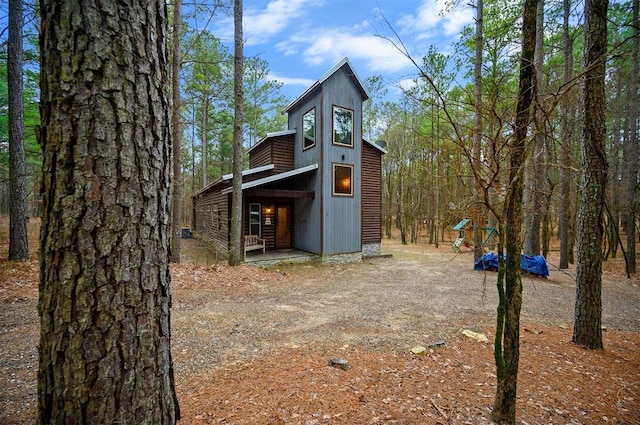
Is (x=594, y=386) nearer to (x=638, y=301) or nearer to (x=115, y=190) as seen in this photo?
(x=115, y=190)

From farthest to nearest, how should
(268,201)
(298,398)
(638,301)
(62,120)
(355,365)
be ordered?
1. (268,201)
2. (638,301)
3. (355,365)
4. (298,398)
5. (62,120)

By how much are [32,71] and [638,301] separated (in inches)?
867

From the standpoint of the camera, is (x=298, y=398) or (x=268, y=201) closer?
(x=298, y=398)

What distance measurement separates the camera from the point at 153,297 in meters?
1.19

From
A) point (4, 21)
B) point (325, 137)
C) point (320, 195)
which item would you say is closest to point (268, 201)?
point (320, 195)

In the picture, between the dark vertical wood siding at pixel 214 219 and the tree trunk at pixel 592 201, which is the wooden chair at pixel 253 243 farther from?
the tree trunk at pixel 592 201

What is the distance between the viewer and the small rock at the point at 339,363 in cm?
305

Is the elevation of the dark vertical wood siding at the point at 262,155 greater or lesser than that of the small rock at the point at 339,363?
greater

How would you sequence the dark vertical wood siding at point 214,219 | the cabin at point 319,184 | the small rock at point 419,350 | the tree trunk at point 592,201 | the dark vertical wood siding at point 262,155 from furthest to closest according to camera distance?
the dark vertical wood siding at point 262,155 < the dark vertical wood siding at point 214,219 < the cabin at point 319,184 < the tree trunk at point 592,201 < the small rock at point 419,350

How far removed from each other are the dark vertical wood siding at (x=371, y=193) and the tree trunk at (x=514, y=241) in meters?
10.3

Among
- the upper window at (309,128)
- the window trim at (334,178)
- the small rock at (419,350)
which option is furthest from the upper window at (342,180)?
the small rock at (419,350)

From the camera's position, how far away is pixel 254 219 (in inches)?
482

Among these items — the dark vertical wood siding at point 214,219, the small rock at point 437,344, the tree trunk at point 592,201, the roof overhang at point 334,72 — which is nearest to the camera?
the tree trunk at point 592,201

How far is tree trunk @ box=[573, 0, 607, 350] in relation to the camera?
3.62 meters
